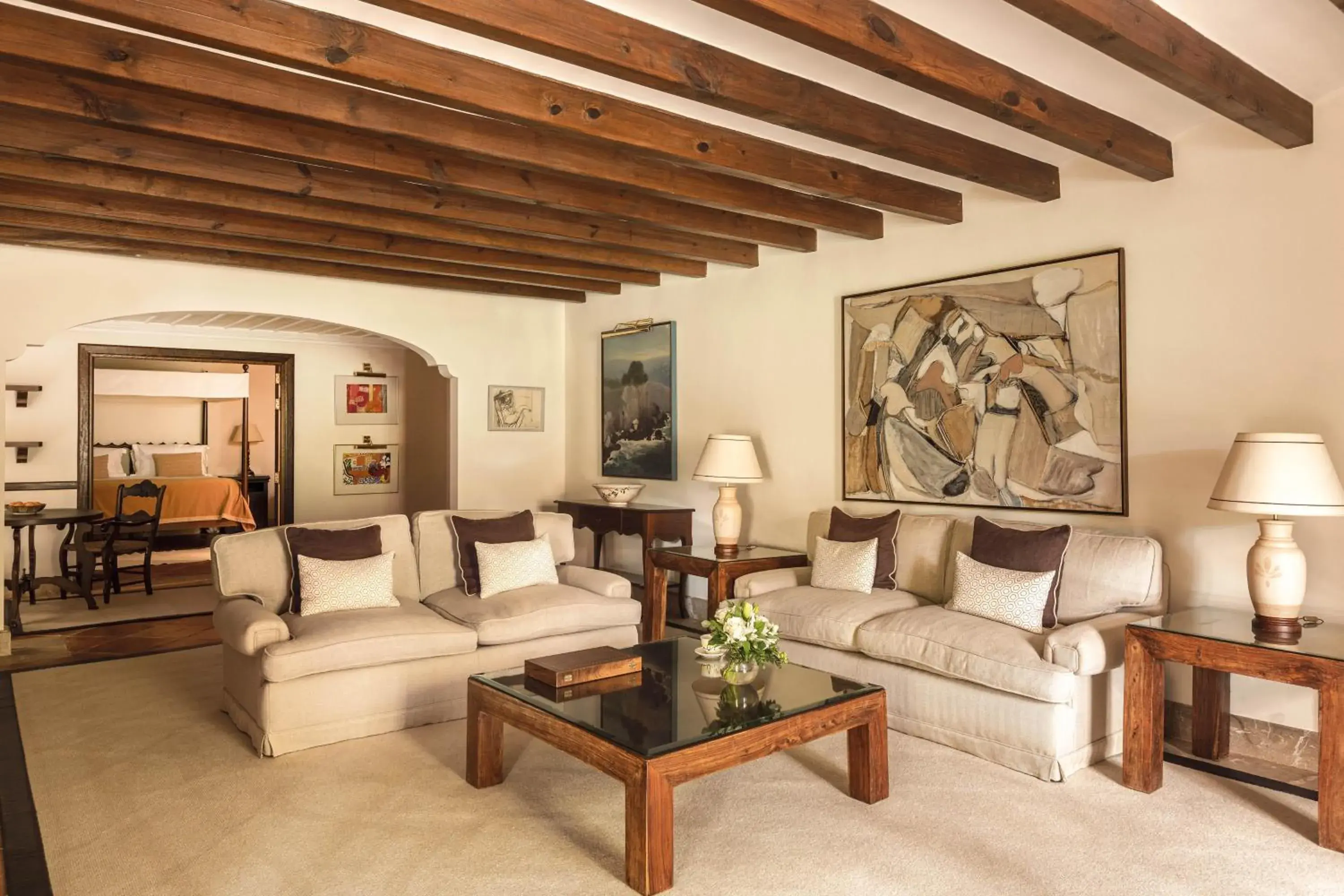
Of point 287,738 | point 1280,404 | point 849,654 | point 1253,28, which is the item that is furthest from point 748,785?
point 1253,28

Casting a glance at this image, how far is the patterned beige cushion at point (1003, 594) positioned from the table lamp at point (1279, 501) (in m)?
0.76

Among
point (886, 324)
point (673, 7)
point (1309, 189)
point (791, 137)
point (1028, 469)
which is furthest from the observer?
point (886, 324)

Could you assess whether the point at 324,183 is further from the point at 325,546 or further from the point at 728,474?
the point at 728,474

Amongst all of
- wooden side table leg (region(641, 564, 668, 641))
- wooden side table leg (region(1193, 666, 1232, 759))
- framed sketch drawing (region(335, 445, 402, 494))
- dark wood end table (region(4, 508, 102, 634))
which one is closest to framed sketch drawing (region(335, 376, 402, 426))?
framed sketch drawing (region(335, 445, 402, 494))

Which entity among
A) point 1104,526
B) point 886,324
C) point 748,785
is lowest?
point 748,785

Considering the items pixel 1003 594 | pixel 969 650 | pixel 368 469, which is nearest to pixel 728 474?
pixel 1003 594

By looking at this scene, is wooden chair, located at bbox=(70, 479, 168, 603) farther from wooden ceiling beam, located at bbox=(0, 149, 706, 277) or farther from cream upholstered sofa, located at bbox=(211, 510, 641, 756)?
wooden ceiling beam, located at bbox=(0, 149, 706, 277)

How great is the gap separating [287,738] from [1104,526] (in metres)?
3.69

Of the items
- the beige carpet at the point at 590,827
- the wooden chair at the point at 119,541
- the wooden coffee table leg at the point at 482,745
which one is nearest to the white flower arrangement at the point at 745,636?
the beige carpet at the point at 590,827

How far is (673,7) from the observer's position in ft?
8.83

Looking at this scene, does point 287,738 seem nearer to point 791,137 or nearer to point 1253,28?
point 791,137

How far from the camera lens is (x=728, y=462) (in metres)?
5.51

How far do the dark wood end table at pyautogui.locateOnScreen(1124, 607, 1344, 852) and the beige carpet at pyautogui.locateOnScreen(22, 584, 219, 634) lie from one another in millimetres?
5643

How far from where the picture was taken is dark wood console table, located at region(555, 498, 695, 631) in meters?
6.20
